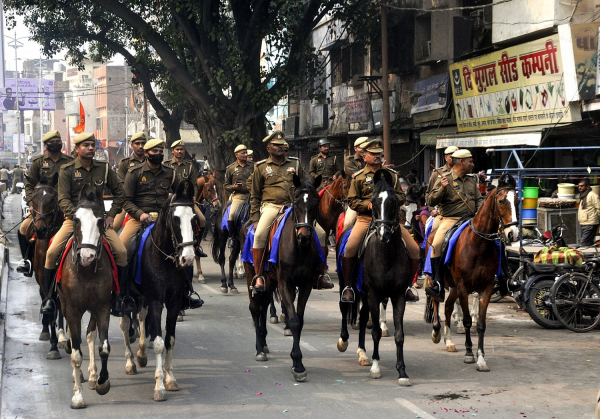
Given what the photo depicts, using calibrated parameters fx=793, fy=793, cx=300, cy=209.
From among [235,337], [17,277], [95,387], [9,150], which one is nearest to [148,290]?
[95,387]

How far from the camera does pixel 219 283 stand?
16.3 metres

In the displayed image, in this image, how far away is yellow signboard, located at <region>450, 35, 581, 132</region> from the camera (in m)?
17.1

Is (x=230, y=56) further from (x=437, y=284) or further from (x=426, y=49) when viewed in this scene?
(x=437, y=284)

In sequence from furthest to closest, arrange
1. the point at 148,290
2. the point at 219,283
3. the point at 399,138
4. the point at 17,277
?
the point at 399,138 < the point at 17,277 < the point at 219,283 < the point at 148,290

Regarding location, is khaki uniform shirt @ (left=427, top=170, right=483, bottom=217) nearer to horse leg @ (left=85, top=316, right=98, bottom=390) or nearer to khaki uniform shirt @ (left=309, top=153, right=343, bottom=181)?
horse leg @ (left=85, top=316, right=98, bottom=390)

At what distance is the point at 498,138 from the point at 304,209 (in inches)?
447

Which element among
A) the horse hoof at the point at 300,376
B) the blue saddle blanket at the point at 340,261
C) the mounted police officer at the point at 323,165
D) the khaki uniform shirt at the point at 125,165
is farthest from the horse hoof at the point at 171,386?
the mounted police officer at the point at 323,165

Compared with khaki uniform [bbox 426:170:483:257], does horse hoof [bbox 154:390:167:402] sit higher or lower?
lower

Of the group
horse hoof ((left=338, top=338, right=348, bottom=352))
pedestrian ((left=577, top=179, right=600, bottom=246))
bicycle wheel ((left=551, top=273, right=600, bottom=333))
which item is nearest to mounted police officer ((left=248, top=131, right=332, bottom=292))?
horse hoof ((left=338, top=338, right=348, bottom=352))

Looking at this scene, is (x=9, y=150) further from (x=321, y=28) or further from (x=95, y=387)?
(x=95, y=387)

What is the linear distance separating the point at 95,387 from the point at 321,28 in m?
28.3

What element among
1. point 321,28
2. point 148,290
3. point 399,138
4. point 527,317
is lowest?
point 527,317

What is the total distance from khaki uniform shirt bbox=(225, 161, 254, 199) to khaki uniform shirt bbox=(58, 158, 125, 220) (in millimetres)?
5839

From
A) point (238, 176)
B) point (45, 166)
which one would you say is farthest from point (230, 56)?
point (45, 166)
